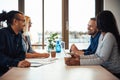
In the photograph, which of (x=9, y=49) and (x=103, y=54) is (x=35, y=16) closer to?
(x=9, y=49)

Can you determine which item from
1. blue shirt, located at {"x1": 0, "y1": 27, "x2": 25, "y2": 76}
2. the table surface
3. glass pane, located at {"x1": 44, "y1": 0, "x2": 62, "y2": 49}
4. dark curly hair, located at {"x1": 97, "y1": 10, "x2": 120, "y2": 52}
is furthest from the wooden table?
glass pane, located at {"x1": 44, "y1": 0, "x2": 62, "y2": 49}

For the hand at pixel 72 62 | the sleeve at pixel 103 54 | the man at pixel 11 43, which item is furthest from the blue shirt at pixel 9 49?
the sleeve at pixel 103 54

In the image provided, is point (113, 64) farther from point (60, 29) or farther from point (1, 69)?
point (60, 29)

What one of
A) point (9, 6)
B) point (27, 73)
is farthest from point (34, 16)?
point (27, 73)

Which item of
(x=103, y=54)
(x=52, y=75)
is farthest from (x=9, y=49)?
(x=103, y=54)

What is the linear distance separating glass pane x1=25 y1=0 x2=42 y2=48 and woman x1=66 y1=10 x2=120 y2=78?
2840 millimetres

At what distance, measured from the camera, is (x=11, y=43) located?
8.08 feet

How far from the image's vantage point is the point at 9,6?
5.37 metres

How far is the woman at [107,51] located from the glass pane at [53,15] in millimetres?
2737

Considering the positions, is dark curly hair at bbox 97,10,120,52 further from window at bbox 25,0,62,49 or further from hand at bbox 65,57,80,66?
window at bbox 25,0,62,49

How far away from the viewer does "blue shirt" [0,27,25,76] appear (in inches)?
88.7

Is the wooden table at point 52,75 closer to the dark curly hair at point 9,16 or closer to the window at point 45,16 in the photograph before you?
the dark curly hair at point 9,16

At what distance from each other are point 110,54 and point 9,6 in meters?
3.50

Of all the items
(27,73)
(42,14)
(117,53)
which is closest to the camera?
(27,73)
